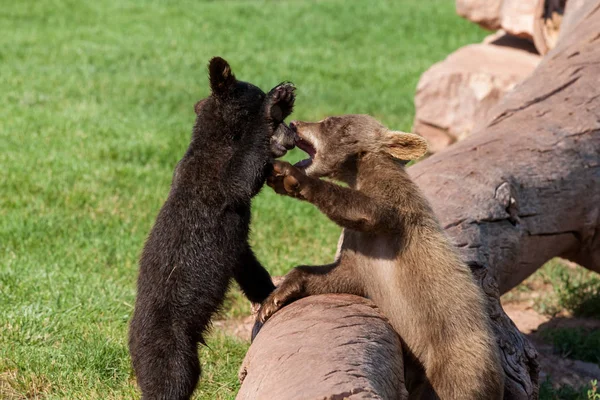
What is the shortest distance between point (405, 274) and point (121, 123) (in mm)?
5936

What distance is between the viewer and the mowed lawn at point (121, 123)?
5.09 metres

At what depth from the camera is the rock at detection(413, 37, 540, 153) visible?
906cm

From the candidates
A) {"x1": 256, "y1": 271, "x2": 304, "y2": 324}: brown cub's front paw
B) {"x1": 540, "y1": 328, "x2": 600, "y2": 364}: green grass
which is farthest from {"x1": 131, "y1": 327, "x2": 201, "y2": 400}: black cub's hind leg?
{"x1": 540, "y1": 328, "x2": 600, "y2": 364}: green grass

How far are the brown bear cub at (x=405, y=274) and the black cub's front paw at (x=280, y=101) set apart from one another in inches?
14.4

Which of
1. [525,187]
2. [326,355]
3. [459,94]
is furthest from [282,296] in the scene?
[459,94]

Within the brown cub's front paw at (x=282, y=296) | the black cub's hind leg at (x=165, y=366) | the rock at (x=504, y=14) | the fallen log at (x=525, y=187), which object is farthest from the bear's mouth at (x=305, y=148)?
the rock at (x=504, y=14)

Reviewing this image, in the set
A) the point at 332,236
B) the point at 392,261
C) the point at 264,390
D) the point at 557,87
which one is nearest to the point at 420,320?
the point at 392,261

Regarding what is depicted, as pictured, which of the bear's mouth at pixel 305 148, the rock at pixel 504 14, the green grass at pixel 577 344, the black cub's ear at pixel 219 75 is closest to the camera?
the black cub's ear at pixel 219 75

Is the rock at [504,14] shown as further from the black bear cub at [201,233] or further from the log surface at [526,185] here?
the black bear cub at [201,233]

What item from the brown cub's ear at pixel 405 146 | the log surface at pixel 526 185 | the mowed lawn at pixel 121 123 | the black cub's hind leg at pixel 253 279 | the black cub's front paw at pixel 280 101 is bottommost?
the mowed lawn at pixel 121 123

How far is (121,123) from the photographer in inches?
373

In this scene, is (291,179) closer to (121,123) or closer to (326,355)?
(326,355)

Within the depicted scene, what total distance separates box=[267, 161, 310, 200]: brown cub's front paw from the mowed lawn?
1277 mm

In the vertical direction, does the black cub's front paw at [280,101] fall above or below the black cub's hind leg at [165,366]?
above
